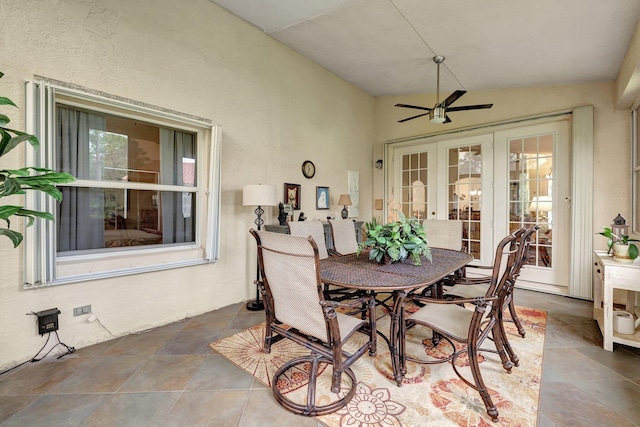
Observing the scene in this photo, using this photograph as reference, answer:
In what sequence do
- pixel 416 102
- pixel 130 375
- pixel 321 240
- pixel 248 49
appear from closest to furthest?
1. pixel 130 375
2. pixel 321 240
3. pixel 248 49
4. pixel 416 102

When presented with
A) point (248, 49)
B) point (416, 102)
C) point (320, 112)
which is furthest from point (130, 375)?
point (416, 102)

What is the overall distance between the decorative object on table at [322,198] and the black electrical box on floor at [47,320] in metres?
3.19

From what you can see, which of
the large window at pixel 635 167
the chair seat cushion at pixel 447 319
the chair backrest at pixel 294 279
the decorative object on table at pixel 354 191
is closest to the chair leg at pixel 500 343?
the chair seat cushion at pixel 447 319

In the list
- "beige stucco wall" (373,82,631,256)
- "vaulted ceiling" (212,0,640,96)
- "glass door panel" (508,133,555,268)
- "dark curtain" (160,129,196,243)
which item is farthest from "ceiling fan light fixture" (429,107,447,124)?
"dark curtain" (160,129,196,243)

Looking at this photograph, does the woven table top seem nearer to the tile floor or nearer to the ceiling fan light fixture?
the tile floor

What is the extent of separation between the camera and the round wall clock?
4289 millimetres

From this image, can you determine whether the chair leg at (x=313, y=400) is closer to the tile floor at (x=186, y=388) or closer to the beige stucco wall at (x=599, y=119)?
the tile floor at (x=186, y=388)

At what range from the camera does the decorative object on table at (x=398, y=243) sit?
7.38 ft

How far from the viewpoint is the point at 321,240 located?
3.07m

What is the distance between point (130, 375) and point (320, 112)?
3.97m

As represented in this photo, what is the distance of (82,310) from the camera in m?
2.39

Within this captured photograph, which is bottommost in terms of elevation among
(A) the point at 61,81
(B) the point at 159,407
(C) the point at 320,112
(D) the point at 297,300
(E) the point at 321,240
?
(B) the point at 159,407

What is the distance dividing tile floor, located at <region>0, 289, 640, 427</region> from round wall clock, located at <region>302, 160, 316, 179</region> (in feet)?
8.20

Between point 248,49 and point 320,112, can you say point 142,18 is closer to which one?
point 248,49
